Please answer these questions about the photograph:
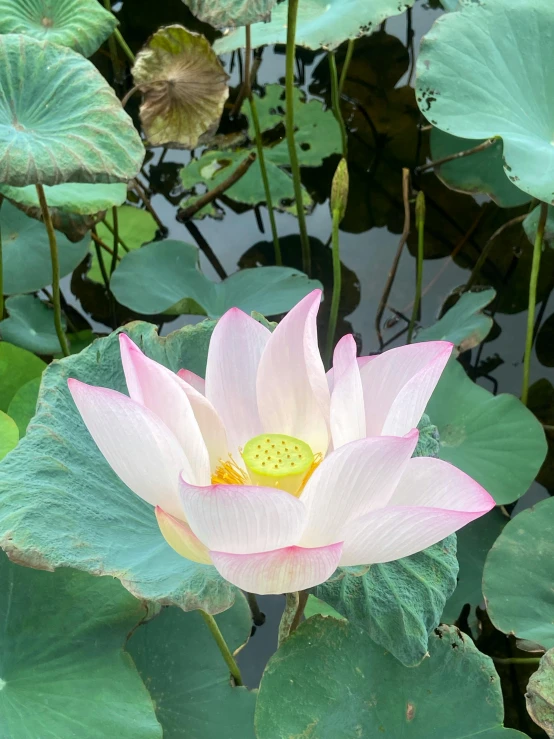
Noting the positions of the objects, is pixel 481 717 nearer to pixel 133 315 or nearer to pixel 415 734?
pixel 415 734

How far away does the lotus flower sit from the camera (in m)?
0.47

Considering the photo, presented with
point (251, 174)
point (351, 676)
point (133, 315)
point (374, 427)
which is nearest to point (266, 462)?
point (374, 427)

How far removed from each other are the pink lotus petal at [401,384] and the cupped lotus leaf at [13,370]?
0.68 meters

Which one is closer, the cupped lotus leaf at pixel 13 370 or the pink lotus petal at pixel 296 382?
the pink lotus petal at pixel 296 382

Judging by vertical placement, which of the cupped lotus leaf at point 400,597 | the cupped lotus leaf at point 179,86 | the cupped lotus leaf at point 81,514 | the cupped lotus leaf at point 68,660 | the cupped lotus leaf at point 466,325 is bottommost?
the cupped lotus leaf at point 68,660

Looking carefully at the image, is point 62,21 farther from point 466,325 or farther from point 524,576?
point 524,576

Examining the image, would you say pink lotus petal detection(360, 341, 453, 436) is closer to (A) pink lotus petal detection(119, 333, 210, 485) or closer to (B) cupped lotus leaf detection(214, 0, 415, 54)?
(A) pink lotus petal detection(119, 333, 210, 485)

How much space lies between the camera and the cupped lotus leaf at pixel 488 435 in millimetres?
1011

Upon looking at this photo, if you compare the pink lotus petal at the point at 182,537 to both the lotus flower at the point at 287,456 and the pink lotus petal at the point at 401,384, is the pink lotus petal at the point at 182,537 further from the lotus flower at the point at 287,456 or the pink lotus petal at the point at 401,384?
the pink lotus petal at the point at 401,384

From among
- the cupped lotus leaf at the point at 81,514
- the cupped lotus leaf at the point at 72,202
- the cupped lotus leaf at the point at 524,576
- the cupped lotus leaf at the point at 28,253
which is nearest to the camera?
the cupped lotus leaf at the point at 81,514

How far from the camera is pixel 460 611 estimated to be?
1.01 meters

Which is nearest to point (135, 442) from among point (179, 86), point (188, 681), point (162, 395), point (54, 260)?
point (162, 395)

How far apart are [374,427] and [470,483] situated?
0.37 ft

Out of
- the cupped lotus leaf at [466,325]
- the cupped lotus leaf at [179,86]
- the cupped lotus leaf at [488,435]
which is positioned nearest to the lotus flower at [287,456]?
the cupped lotus leaf at [488,435]
